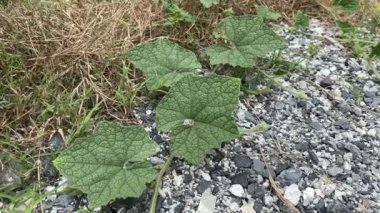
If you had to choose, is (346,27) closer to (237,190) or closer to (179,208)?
(237,190)

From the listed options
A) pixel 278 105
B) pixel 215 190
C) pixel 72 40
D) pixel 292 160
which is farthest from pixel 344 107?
pixel 72 40

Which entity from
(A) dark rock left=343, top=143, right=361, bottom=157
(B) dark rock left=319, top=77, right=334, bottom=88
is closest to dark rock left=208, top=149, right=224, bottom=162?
(A) dark rock left=343, top=143, right=361, bottom=157

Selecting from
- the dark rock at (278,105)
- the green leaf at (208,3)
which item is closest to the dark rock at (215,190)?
the dark rock at (278,105)

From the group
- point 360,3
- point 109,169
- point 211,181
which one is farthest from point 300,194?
point 360,3

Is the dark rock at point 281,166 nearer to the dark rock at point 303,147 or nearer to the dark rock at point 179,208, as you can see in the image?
the dark rock at point 303,147

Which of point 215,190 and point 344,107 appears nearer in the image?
point 215,190

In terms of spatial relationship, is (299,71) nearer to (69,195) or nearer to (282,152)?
(282,152)

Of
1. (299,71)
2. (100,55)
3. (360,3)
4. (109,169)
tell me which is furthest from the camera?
(360,3)
